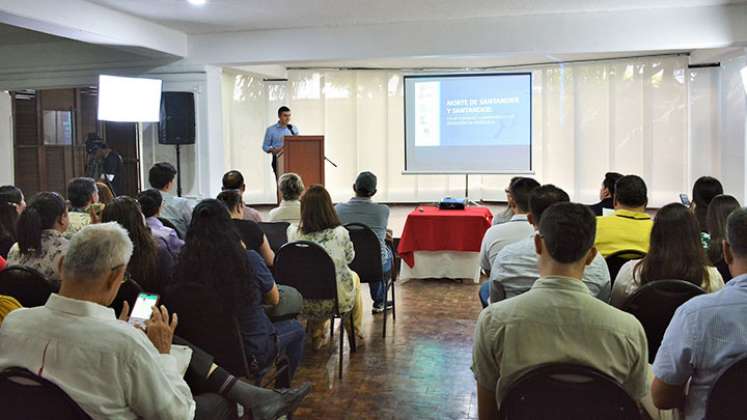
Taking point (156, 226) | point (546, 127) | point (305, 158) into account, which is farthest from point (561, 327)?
point (546, 127)

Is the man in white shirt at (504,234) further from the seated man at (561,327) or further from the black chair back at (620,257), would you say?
the seated man at (561,327)

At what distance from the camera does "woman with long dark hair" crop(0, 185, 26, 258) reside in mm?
3500

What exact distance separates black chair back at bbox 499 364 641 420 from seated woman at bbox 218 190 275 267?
2273 mm

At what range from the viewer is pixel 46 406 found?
1561mm

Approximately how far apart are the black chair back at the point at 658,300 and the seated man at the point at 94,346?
1.59 metres

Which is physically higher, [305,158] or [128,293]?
[305,158]

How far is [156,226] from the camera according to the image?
3490 millimetres

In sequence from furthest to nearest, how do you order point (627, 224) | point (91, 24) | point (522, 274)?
point (91, 24) → point (627, 224) → point (522, 274)

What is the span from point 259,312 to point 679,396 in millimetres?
1665

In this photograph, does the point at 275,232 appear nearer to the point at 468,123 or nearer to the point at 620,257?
the point at 620,257

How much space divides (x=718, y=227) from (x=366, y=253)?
7.15 feet

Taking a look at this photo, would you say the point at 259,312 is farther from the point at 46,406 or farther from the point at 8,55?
the point at 8,55

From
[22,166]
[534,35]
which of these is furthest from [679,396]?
[22,166]

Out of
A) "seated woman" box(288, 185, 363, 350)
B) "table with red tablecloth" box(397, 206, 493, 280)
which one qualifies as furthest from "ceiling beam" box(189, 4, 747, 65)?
"seated woman" box(288, 185, 363, 350)
